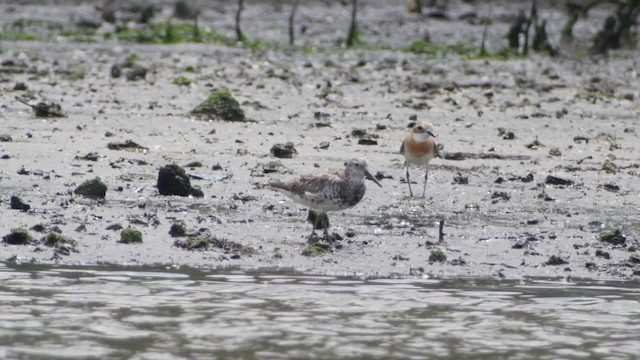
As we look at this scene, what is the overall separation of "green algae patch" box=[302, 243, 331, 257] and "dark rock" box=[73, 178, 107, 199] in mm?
2334

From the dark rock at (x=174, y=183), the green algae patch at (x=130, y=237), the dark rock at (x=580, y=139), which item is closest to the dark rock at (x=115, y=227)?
the green algae patch at (x=130, y=237)

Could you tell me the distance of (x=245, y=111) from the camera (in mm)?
18281

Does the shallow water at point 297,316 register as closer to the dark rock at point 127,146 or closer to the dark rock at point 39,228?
the dark rock at point 39,228

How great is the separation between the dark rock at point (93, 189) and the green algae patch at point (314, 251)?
2334 mm

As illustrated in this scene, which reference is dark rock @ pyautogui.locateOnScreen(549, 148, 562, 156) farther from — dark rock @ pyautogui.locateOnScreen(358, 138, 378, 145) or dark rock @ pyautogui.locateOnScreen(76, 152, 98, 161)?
dark rock @ pyautogui.locateOnScreen(76, 152, 98, 161)

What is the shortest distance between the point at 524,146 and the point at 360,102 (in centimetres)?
452

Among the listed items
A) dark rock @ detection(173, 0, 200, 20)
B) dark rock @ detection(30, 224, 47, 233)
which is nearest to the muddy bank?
dark rock @ detection(30, 224, 47, 233)

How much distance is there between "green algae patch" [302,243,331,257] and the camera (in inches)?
404

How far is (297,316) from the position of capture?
8688 millimetres

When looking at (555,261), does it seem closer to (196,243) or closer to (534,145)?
(196,243)

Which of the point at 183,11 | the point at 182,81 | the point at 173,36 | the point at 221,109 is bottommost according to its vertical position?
the point at 221,109

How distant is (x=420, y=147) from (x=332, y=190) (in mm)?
2876

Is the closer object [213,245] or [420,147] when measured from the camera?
[213,245]

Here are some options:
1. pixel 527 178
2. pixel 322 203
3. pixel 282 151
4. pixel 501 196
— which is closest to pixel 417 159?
pixel 501 196
